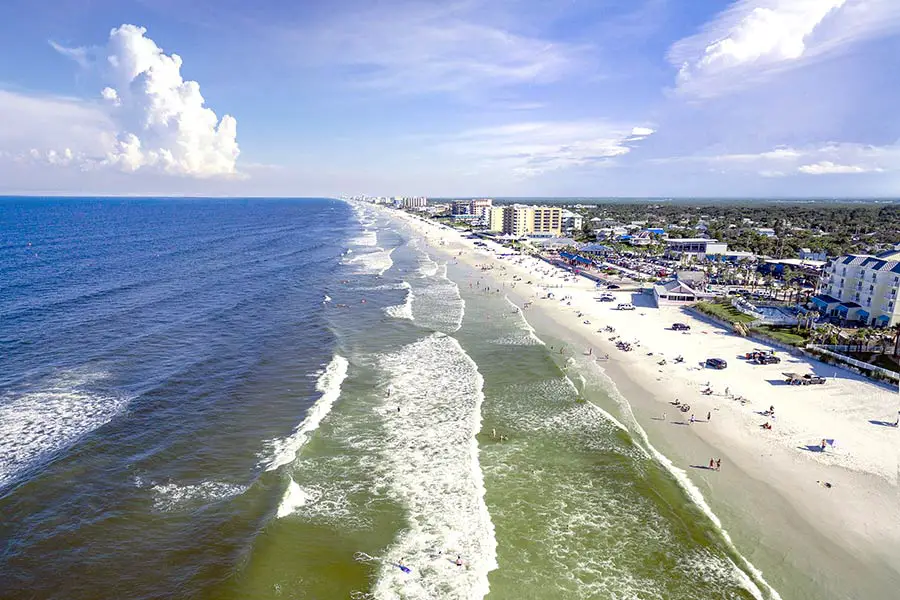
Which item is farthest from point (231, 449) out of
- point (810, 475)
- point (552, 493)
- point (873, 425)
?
point (873, 425)

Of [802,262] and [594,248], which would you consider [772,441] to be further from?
[594,248]

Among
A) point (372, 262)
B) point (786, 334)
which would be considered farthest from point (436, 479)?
point (372, 262)

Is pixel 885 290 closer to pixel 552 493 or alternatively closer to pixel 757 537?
pixel 757 537

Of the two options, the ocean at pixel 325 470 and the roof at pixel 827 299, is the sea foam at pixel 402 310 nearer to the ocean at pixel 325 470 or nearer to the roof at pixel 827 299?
the ocean at pixel 325 470

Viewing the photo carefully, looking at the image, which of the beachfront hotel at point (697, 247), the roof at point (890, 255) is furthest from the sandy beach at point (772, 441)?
the beachfront hotel at point (697, 247)

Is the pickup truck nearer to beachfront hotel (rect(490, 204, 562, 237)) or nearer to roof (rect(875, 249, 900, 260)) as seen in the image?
roof (rect(875, 249, 900, 260))
